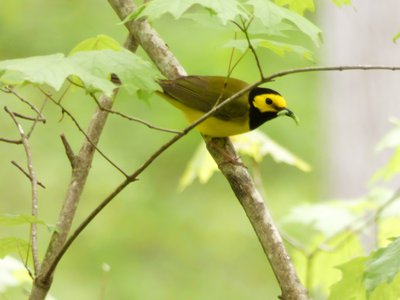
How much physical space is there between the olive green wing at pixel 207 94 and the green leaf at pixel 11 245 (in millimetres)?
1200

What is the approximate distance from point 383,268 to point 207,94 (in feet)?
6.52

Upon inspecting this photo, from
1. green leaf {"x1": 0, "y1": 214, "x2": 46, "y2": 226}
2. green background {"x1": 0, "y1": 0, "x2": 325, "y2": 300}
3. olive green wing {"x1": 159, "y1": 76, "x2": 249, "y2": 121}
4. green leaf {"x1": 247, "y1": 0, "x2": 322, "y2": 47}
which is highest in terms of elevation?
Result: green background {"x1": 0, "y1": 0, "x2": 325, "y2": 300}

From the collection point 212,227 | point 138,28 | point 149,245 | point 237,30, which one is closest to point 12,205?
point 149,245

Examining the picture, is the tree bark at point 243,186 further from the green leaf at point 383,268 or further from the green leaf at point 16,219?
the green leaf at point 16,219

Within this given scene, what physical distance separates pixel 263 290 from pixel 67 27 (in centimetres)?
428

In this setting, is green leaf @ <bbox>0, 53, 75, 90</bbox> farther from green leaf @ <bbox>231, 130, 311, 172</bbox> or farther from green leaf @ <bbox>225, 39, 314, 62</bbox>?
green leaf @ <bbox>231, 130, 311, 172</bbox>

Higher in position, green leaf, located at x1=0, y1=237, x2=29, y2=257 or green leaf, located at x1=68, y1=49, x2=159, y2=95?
green leaf, located at x1=68, y1=49, x2=159, y2=95

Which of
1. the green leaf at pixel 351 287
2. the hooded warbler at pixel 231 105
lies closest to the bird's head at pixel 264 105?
the hooded warbler at pixel 231 105

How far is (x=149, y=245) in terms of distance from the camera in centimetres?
952

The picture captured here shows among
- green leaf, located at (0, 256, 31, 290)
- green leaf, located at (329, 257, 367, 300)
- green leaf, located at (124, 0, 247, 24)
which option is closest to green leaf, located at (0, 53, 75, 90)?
green leaf, located at (124, 0, 247, 24)

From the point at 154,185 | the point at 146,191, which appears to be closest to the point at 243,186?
the point at 146,191

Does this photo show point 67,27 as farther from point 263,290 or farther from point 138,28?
point 138,28

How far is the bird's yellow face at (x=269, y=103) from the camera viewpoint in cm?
378

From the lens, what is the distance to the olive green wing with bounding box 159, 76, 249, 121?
3.57m
